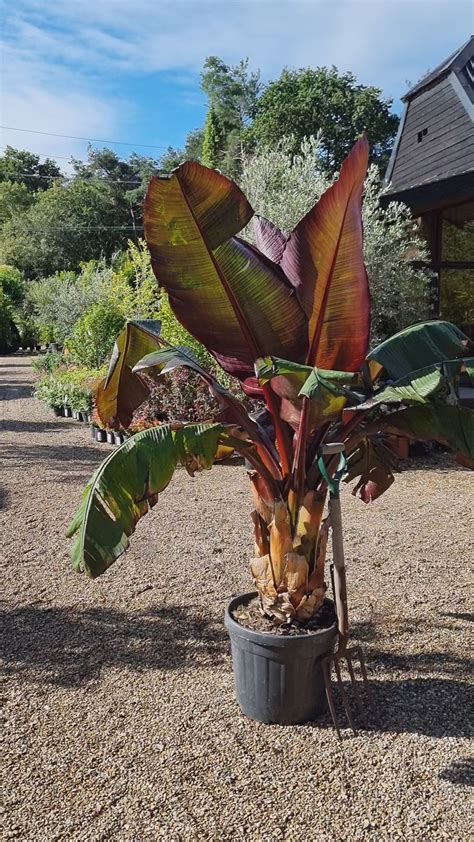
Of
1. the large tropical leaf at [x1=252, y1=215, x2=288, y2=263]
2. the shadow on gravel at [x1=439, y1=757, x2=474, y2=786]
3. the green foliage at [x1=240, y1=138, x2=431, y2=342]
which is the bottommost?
the shadow on gravel at [x1=439, y1=757, x2=474, y2=786]

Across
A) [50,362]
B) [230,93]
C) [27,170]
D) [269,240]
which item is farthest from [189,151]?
[269,240]

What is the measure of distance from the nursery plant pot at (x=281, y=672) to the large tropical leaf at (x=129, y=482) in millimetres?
829

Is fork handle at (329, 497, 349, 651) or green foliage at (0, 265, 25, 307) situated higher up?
green foliage at (0, 265, 25, 307)

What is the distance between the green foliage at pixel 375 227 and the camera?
9.52m

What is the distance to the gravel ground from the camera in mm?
2666

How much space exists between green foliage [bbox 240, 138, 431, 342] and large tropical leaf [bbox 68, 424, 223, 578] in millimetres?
7061

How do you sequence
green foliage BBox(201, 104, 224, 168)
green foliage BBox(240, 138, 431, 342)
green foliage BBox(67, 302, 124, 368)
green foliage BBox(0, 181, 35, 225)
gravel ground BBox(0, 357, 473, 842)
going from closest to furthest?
gravel ground BBox(0, 357, 473, 842), green foliage BBox(240, 138, 431, 342), green foliage BBox(67, 302, 124, 368), green foliage BBox(201, 104, 224, 168), green foliage BBox(0, 181, 35, 225)

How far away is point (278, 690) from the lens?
3.18m

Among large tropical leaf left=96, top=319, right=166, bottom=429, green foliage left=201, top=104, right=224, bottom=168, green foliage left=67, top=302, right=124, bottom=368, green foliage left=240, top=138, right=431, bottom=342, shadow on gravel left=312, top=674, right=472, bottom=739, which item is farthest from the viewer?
green foliage left=201, top=104, right=224, bottom=168

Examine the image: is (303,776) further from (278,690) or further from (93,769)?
(93,769)

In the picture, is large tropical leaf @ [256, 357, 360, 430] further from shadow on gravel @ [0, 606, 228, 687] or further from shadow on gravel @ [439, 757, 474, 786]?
shadow on gravel @ [0, 606, 228, 687]

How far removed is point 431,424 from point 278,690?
4.80ft

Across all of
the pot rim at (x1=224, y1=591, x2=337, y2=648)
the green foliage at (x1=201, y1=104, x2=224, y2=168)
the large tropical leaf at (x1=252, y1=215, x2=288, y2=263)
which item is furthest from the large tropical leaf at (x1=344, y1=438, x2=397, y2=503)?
the green foliage at (x1=201, y1=104, x2=224, y2=168)

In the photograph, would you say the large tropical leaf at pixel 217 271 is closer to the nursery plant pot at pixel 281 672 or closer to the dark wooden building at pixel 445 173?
the nursery plant pot at pixel 281 672
